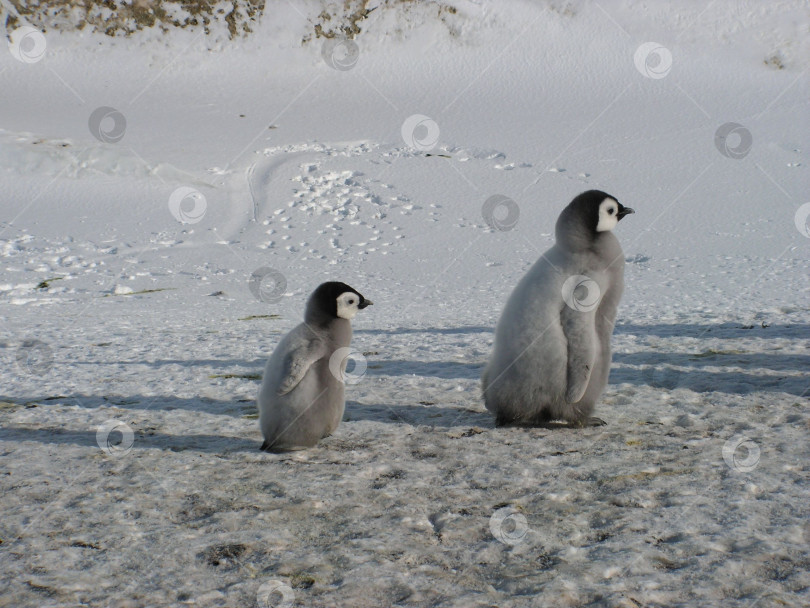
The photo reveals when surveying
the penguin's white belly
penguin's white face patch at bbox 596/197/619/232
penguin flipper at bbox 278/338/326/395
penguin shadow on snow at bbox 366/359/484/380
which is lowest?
the penguin's white belly

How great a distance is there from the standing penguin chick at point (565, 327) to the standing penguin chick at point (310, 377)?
59cm

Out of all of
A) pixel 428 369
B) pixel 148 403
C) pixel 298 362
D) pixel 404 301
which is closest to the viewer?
pixel 298 362

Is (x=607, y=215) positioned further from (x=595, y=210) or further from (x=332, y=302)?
(x=332, y=302)

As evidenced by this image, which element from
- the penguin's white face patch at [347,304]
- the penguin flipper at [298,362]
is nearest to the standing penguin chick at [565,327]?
the penguin's white face patch at [347,304]

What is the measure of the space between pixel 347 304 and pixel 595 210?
0.96 metres

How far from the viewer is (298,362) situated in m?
2.98

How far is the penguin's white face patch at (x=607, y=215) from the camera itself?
3.11 metres

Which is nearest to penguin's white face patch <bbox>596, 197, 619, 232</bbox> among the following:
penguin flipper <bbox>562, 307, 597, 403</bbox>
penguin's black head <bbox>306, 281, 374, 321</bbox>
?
penguin flipper <bbox>562, 307, 597, 403</bbox>

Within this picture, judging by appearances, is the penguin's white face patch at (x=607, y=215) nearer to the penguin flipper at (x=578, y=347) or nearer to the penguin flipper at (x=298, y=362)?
the penguin flipper at (x=578, y=347)

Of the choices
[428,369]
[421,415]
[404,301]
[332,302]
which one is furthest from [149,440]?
[404,301]

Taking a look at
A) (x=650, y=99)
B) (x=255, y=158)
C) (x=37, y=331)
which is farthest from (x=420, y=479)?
(x=650, y=99)

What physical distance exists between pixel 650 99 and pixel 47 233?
30.1 feet

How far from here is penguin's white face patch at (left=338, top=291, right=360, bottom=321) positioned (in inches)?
120

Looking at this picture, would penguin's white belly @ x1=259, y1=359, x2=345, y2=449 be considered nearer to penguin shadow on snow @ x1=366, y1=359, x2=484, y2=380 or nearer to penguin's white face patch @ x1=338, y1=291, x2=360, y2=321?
penguin's white face patch @ x1=338, y1=291, x2=360, y2=321
